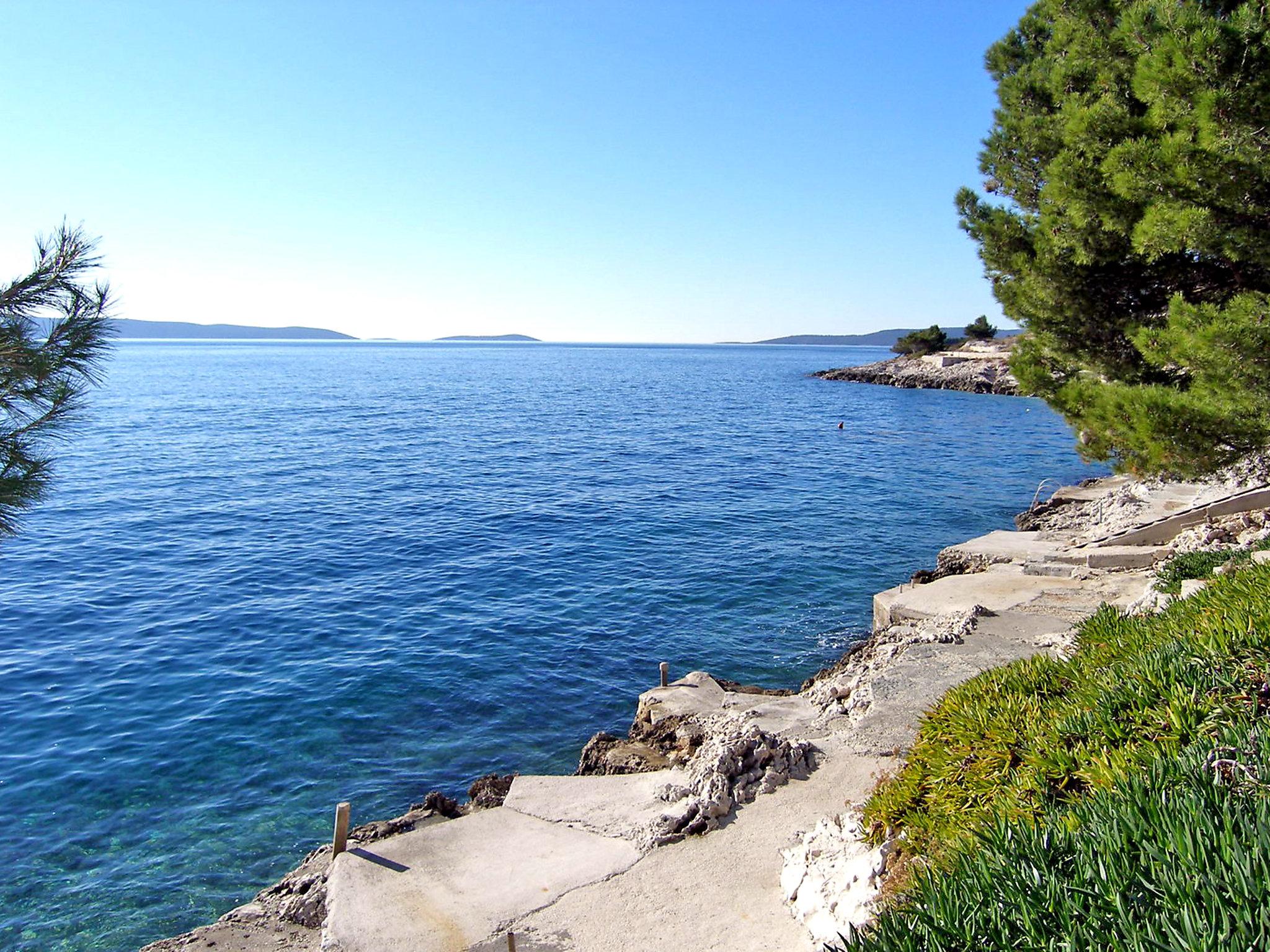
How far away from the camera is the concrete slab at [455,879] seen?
28.5ft

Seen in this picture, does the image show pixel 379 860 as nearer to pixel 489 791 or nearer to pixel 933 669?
pixel 489 791

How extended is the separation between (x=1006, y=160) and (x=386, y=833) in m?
16.4

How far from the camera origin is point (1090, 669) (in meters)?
8.38

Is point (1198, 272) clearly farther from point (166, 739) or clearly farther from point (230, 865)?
point (166, 739)

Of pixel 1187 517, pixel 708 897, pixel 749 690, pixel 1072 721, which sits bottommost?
pixel 749 690

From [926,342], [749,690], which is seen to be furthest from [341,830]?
[926,342]

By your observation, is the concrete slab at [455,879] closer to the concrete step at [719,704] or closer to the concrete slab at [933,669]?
the concrete step at [719,704]

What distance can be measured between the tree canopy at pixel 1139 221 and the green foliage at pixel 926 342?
11347 cm

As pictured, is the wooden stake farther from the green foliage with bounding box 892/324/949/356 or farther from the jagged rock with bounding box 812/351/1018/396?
the green foliage with bounding box 892/324/949/356

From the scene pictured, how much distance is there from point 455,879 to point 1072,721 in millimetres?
7028

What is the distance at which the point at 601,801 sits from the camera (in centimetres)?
1148

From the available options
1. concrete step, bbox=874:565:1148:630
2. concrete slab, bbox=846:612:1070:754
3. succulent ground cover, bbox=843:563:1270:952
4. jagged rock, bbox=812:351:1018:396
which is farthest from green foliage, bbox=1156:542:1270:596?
jagged rock, bbox=812:351:1018:396

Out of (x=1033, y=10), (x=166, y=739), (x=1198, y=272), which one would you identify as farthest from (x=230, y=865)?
(x=1033, y=10)

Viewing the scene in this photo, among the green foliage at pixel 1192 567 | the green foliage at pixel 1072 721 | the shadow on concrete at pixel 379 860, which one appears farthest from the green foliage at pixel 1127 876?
the green foliage at pixel 1192 567
